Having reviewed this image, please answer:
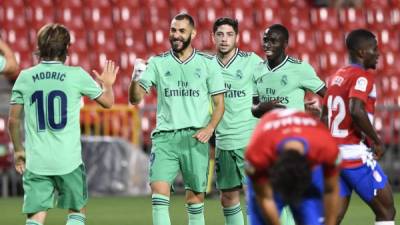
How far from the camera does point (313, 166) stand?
6445 millimetres

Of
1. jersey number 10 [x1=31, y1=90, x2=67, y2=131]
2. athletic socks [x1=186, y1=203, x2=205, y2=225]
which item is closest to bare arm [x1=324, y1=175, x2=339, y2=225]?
jersey number 10 [x1=31, y1=90, x2=67, y2=131]

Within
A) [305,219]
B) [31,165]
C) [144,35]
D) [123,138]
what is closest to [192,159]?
[31,165]

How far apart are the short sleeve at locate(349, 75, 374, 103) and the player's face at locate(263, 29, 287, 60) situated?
1.91 meters

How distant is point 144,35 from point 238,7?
221 cm

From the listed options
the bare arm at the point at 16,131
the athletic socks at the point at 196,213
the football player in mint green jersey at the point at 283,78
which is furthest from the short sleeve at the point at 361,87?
the bare arm at the point at 16,131

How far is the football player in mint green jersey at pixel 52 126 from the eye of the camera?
8398 millimetres

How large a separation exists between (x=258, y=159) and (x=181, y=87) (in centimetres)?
330

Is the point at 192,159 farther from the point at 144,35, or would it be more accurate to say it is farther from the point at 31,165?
the point at 144,35

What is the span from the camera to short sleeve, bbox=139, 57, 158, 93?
377 inches

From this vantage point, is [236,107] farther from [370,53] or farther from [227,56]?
[370,53]

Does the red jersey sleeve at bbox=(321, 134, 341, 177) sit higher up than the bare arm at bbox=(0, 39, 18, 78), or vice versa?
the bare arm at bbox=(0, 39, 18, 78)

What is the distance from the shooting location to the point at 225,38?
10.5m

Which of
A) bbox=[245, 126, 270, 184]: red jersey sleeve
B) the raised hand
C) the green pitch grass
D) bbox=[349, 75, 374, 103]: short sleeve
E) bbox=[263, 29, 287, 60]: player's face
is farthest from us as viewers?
the green pitch grass

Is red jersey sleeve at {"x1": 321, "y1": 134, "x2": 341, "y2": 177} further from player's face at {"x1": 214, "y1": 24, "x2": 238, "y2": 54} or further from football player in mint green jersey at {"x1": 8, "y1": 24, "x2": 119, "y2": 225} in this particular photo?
player's face at {"x1": 214, "y1": 24, "x2": 238, "y2": 54}
